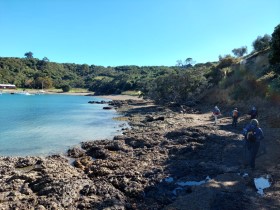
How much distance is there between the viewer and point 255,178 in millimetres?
15984

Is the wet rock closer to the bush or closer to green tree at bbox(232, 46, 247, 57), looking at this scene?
green tree at bbox(232, 46, 247, 57)

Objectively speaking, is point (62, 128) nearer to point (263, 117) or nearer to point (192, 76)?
point (263, 117)

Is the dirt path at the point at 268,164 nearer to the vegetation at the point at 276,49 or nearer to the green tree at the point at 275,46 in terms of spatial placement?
the vegetation at the point at 276,49

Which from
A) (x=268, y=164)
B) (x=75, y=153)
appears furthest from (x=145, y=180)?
(x=75, y=153)

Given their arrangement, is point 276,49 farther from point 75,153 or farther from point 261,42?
point 261,42

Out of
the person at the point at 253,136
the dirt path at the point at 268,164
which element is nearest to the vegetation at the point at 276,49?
the dirt path at the point at 268,164

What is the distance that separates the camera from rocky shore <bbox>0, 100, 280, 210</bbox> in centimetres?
1349

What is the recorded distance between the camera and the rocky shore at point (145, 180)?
531 inches

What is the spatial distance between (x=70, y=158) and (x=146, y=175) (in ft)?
30.4

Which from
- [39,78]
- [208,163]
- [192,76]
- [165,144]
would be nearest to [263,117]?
[165,144]

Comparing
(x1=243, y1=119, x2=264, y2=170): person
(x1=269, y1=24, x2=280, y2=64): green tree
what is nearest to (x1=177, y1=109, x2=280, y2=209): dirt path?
(x1=243, y1=119, x2=264, y2=170): person

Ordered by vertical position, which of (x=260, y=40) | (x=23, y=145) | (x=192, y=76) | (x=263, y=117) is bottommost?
(x=23, y=145)

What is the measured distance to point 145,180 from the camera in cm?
1670

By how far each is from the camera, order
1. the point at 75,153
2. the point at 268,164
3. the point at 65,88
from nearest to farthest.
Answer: the point at 268,164, the point at 75,153, the point at 65,88
